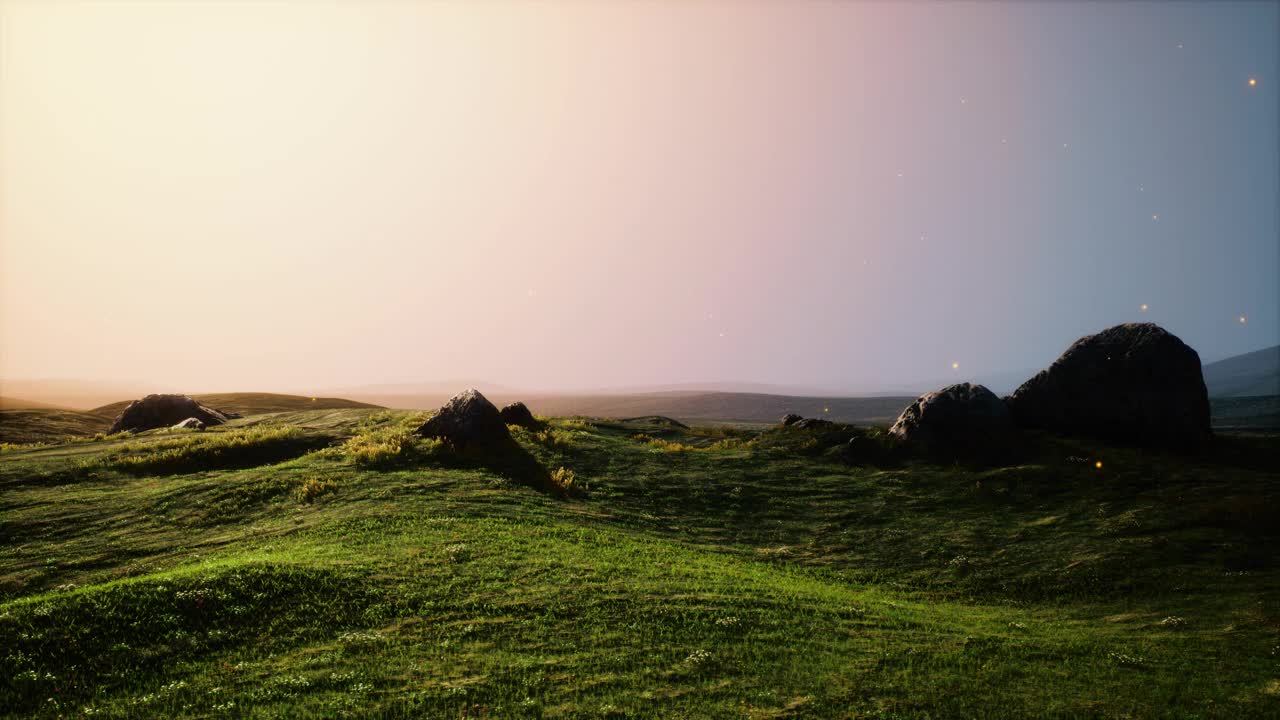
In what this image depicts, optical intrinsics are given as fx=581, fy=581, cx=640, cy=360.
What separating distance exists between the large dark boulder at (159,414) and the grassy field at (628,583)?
18787 millimetres

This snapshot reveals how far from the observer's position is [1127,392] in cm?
4266

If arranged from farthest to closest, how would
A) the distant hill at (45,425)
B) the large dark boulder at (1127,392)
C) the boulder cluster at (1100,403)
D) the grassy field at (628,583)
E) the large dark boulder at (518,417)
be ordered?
the distant hill at (45,425) → the large dark boulder at (518,417) → the boulder cluster at (1100,403) → the large dark boulder at (1127,392) → the grassy field at (628,583)

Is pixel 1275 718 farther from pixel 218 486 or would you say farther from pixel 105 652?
pixel 218 486

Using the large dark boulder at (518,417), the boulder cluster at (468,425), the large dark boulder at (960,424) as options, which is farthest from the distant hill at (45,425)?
the large dark boulder at (960,424)

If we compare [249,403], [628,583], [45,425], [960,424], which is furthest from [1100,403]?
[249,403]

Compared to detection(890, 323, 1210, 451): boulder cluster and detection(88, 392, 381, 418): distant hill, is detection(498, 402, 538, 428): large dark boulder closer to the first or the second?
detection(890, 323, 1210, 451): boulder cluster

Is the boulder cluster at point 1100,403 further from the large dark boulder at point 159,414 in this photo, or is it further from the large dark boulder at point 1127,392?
the large dark boulder at point 159,414

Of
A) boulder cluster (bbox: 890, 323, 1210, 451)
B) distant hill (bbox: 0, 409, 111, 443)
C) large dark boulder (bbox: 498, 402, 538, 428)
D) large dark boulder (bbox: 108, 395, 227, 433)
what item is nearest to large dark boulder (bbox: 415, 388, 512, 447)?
large dark boulder (bbox: 498, 402, 538, 428)

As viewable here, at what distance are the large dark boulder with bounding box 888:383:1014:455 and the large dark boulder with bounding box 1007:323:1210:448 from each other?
406cm

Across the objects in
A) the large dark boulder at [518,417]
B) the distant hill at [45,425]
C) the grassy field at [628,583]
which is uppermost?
the large dark boulder at [518,417]

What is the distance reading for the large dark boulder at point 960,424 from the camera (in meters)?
42.9

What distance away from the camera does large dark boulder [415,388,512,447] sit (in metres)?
42.9

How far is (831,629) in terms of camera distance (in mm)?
18703

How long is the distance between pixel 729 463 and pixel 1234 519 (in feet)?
88.4
